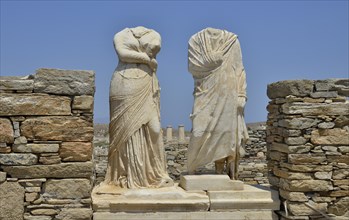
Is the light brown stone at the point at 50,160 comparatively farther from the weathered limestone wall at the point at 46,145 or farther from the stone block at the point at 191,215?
the stone block at the point at 191,215

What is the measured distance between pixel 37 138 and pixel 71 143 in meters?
0.37

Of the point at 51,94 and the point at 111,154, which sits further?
the point at 111,154

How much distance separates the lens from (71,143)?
4938 mm

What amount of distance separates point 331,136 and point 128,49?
9.56 feet

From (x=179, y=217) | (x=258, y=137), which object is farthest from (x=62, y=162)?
(x=258, y=137)

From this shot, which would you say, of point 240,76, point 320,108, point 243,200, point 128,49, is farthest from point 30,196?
point 320,108

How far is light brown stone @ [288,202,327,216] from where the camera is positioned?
223 inches

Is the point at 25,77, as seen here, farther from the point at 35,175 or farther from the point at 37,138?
the point at 35,175

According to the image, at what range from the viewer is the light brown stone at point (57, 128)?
15.9 feet

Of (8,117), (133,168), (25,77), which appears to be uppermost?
(25,77)

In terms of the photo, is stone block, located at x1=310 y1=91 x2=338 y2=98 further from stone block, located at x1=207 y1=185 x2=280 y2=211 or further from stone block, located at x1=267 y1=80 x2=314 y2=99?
stone block, located at x1=207 y1=185 x2=280 y2=211

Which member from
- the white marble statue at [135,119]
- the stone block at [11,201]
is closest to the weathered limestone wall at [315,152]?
the white marble statue at [135,119]

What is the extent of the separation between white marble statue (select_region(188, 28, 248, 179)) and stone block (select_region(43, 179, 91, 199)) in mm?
1663

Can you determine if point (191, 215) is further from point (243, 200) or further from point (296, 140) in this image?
point (296, 140)
